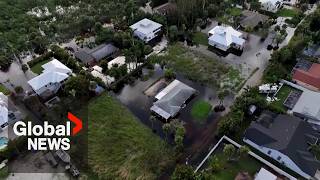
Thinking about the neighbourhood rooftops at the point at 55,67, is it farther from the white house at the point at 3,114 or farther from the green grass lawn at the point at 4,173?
the green grass lawn at the point at 4,173

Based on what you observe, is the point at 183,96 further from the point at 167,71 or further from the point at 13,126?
the point at 13,126

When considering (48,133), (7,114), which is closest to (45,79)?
(7,114)

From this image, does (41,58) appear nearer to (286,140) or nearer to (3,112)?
(3,112)

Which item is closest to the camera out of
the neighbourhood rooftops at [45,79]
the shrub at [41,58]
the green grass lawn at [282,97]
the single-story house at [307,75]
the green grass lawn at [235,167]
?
the green grass lawn at [235,167]

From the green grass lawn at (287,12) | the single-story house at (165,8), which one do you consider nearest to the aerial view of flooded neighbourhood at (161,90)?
the green grass lawn at (287,12)

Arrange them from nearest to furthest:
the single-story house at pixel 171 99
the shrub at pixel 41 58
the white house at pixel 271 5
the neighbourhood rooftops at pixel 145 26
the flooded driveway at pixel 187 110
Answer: the flooded driveway at pixel 187 110 → the single-story house at pixel 171 99 → the shrub at pixel 41 58 → the neighbourhood rooftops at pixel 145 26 → the white house at pixel 271 5

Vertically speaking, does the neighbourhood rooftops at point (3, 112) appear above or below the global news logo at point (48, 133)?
above
